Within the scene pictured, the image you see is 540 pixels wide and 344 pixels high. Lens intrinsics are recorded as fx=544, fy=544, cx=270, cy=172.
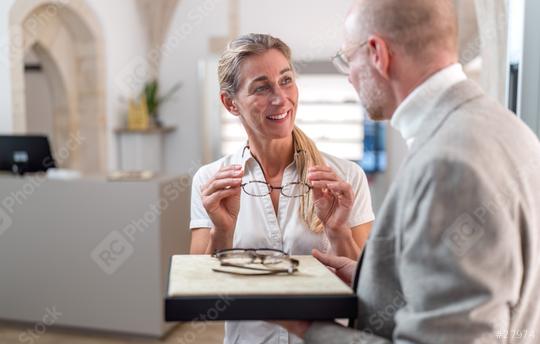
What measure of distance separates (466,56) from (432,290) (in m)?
7.26

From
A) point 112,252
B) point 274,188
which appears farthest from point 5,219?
point 274,188

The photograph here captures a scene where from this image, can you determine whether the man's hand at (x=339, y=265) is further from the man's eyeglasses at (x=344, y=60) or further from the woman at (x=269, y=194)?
the man's eyeglasses at (x=344, y=60)

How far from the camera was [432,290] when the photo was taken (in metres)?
0.95

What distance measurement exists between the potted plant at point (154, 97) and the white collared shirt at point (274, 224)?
6.33m

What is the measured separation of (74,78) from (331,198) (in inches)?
240

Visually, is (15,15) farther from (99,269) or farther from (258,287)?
(258,287)

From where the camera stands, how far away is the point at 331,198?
173 cm

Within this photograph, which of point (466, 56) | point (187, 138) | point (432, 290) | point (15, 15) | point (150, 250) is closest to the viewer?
point (432, 290)

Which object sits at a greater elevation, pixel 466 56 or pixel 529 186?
pixel 466 56

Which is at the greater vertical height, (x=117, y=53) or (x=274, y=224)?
(x=117, y=53)

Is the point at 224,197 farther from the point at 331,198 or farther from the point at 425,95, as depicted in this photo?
the point at 425,95

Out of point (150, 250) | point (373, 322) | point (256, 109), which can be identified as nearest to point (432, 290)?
point (373, 322)

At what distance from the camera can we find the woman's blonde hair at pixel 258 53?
5.98ft

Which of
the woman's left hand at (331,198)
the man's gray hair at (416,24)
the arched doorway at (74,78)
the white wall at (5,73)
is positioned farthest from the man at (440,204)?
the arched doorway at (74,78)
